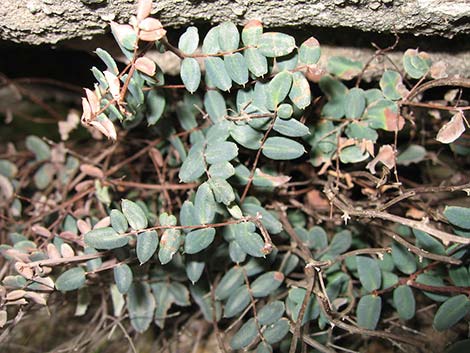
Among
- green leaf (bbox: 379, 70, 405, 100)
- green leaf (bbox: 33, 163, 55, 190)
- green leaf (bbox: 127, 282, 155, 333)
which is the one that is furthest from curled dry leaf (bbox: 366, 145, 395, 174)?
green leaf (bbox: 33, 163, 55, 190)

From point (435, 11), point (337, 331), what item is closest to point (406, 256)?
point (337, 331)

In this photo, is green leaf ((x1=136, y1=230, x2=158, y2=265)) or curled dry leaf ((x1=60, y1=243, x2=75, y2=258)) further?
curled dry leaf ((x1=60, y1=243, x2=75, y2=258))

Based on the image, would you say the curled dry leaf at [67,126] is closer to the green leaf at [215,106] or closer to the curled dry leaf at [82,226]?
the curled dry leaf at [82,226]

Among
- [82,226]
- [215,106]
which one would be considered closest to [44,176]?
[82,226]

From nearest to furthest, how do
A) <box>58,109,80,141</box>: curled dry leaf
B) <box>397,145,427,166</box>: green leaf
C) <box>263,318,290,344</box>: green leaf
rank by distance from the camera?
1. <box>263,318,290,344</box>: green leaf
2. <box>397,145,427,166</box>: green leaf
3. <box>58,109,80,141</box>: curled dry leaf

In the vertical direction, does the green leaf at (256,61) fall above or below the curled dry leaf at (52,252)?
above

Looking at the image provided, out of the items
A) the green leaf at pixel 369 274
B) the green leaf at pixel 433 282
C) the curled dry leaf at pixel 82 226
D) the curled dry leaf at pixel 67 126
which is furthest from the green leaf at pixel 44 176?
Result: the green leaf at pixel 433 282

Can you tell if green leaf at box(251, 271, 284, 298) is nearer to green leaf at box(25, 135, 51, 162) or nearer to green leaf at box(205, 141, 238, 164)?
green leaf at box(205, 141, 238, 164)
